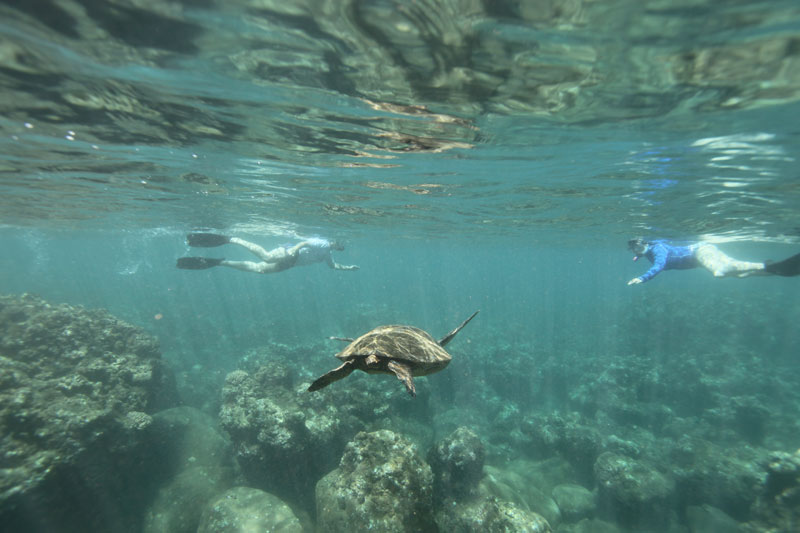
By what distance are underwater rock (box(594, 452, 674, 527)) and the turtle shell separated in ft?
34.7

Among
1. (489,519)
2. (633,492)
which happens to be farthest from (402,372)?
(633,492)

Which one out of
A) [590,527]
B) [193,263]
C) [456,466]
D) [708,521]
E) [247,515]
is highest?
[193,263]

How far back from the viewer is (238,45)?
5918mm

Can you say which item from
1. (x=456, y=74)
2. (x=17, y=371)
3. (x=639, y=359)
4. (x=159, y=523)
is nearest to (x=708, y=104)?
(x=456, y=74)

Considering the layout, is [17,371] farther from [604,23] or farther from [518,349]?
[518,349]

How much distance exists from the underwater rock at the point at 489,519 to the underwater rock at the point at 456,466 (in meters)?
0.61

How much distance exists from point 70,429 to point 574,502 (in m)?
15.3

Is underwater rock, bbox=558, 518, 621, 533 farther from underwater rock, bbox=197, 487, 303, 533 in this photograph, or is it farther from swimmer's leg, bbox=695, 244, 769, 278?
swimmer's leg, bbox=695, 244, 769, 278

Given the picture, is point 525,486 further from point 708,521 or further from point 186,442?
point 186,442

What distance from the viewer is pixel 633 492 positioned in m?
11.1

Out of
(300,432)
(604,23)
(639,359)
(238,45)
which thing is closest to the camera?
(604,23)

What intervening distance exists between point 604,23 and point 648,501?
45.2 ft

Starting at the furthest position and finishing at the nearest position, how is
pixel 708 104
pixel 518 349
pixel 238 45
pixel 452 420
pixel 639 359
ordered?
pixel 518 349
pixel 639 359
pixel 452 420
pixel 708 104
pixel 238 45

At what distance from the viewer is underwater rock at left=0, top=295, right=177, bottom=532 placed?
23.5 ft
